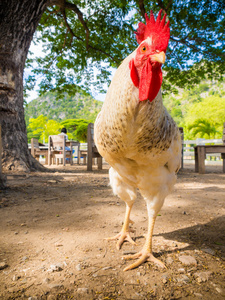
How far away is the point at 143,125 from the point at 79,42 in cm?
1084

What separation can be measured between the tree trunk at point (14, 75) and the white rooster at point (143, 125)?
380cm

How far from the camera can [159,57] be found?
50.9 inches

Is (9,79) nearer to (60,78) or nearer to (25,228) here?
(25,228)

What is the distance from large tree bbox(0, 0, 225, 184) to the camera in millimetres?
4617

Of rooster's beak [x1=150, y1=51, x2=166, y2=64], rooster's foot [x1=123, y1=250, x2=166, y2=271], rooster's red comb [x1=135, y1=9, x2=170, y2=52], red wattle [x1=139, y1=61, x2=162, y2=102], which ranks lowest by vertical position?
rooster's foot [x1=123, y1=250, x2=166, y2=271]

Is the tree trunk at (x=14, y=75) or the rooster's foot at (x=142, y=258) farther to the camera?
the tree trunk at (x=14, y=75)

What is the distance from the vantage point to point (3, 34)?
4.41m

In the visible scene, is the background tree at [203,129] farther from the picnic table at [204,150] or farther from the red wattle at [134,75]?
the red wattle at [134,75]

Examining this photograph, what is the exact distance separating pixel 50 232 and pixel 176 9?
10.5 m

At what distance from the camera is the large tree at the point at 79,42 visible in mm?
4617

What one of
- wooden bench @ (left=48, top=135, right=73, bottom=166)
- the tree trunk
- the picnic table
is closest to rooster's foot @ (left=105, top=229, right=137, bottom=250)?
the tree trunk

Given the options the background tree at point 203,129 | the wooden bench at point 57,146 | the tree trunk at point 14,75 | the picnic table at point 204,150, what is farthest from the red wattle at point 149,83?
the background tree at point 203,129

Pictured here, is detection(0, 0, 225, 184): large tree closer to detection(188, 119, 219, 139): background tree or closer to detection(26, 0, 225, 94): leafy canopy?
detection(26, 0, 225, 94): leafy canopy

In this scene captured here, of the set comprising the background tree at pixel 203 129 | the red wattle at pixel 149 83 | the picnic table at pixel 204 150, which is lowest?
the picnic table at pixel 204 150
